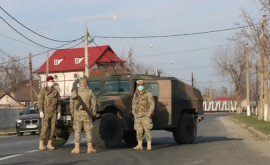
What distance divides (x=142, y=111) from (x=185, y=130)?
9.03 feet

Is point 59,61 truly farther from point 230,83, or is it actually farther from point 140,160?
point 140,160

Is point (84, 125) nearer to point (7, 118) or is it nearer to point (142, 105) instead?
point (142, 105)

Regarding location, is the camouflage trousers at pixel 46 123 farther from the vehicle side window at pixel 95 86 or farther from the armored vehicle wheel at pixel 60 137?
the vehicle side window at pixel 95 86

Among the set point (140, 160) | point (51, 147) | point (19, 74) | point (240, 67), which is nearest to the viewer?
point (140, 160)

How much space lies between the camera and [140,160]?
11320mm

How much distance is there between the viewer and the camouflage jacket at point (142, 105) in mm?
13859

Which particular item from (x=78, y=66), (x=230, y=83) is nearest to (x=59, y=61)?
(x=78, y=66)

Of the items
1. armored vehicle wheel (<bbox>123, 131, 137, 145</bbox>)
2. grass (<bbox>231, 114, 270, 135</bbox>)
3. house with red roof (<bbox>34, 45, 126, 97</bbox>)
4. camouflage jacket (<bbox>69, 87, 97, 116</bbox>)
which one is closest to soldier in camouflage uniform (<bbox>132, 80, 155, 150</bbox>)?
camouflage jacket (<bbox>69, 87, 97, 116</bbox>)

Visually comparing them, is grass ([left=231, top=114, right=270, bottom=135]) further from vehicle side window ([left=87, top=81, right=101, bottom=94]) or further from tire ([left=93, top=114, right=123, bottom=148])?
tire ([left=93, top=114, right=123, bottom=148])

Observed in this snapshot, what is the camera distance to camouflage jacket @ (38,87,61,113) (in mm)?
13859

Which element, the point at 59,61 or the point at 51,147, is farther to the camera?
the point at 59,61

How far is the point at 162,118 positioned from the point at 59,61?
288ft

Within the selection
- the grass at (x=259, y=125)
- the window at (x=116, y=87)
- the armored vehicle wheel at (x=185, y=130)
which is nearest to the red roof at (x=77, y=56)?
the grass at (x=259, y=125)

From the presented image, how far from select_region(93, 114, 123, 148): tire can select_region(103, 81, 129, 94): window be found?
4.31ft
